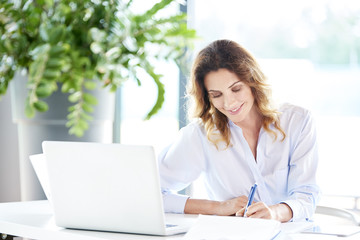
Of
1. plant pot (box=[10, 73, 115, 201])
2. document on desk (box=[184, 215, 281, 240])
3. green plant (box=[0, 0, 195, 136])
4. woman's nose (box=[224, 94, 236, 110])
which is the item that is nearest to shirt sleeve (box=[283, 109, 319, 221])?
woman's nose (box=[224, 94, 236, 110])

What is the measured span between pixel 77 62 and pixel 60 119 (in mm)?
377

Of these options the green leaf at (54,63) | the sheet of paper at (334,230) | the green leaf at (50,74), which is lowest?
the sheet of paper at (334,230)

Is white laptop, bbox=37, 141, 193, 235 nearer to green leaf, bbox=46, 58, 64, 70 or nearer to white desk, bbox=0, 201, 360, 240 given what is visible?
white desk, bbox=0, 201, 360, 240

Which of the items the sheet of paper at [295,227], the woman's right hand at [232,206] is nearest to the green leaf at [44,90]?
the sheet of paper at [295,227]

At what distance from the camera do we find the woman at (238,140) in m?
2.16

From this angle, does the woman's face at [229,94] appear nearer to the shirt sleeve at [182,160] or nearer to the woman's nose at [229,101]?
the woman's nose at [229,101]

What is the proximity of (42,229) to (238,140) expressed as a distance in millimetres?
972

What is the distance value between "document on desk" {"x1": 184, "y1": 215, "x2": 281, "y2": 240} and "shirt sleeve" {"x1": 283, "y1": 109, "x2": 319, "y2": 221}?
20.4 inches

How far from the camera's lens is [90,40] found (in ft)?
3.60

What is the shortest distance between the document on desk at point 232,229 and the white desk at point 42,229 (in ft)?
0.19

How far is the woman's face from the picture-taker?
7.02ft

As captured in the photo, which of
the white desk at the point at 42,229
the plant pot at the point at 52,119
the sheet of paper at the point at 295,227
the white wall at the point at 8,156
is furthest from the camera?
the white wall at the point at 8,156

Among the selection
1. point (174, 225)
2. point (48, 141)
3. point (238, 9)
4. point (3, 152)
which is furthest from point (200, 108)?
point (238, 9)

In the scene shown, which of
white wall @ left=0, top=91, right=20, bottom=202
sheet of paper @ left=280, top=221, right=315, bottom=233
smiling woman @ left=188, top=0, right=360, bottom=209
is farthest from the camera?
smiling woman @ left=188, top=0, right=360, bottom=209
